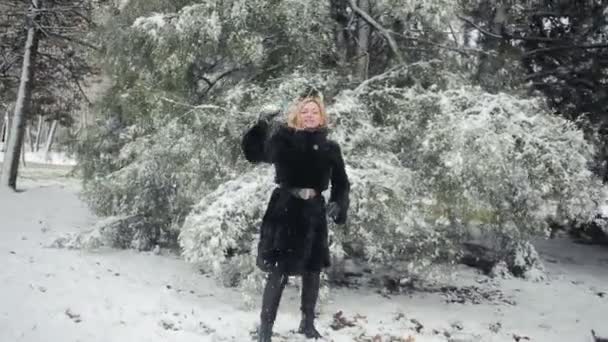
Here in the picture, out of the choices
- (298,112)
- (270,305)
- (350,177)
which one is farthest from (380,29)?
(270,305)

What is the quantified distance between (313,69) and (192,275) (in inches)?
107

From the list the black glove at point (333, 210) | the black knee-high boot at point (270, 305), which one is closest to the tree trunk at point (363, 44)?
the black glove at point (333, 210)

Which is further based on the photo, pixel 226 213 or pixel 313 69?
pixel 313 69

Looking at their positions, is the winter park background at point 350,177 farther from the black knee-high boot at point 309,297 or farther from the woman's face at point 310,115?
the woman's face at point 310,115

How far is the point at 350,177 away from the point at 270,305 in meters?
1.52

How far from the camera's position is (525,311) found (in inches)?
A: 233

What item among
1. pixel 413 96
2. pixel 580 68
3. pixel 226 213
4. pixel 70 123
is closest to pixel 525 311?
pixel 413 96

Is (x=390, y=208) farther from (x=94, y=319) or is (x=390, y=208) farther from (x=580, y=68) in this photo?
(x=580, y=68)

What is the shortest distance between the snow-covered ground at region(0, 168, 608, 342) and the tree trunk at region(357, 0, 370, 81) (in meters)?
2.57

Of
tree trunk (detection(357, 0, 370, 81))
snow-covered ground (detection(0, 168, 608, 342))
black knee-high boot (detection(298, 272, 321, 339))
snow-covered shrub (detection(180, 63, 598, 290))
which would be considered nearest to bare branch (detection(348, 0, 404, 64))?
tree trunk (detection(357, 0, 370, 81))

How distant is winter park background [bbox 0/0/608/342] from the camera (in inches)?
187

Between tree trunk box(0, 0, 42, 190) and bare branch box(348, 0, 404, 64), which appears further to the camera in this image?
tree trunk box(0, 0, 42, 190)

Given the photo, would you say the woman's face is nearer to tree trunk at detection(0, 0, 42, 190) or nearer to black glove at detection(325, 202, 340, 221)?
black glove at detection(325, 202, 340, 221)

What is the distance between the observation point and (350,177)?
4809 mm
